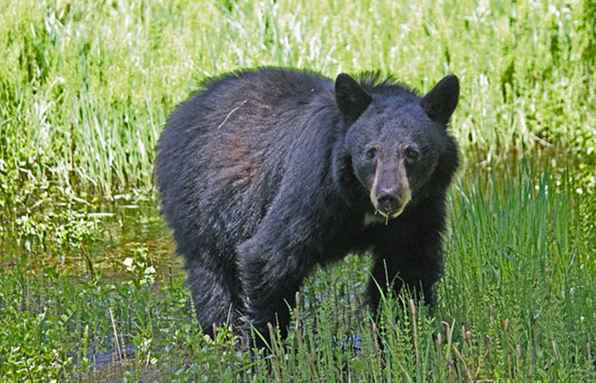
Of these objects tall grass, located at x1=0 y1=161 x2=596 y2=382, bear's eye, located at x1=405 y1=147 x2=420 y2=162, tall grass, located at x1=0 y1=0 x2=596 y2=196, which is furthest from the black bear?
tall grass, located at x1=0 y1=0 x2=596 y2=196

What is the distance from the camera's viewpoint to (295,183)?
5.22m

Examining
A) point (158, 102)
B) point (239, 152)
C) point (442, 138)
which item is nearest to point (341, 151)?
point (442, 138)

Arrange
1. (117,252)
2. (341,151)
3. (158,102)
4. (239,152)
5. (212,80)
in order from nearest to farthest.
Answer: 1. (341,151)
2. (239,152)
3. (212,80)
4. (117,252)
5. (158,102)

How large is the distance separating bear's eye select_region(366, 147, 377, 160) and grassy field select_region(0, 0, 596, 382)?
644 millimetres

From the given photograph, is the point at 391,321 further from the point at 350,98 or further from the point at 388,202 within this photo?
the point at 350,98

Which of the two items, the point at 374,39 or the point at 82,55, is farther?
the point at 374,39

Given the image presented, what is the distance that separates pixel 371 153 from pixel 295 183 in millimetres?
501

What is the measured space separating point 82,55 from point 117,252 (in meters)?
2.08

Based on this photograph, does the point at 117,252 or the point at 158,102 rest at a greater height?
the point at 158,102

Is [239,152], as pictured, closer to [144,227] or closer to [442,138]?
[442,138]

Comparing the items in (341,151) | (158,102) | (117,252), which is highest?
(341,151)

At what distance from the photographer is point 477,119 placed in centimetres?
952

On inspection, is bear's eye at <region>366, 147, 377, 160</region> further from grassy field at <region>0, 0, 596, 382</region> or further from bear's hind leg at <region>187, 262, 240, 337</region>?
bear's hind leg at <region>187, 262, 240, 337</region>

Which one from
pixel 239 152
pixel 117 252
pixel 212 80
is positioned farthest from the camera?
pixel 117 252
